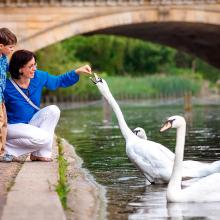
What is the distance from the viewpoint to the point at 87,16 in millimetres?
28906

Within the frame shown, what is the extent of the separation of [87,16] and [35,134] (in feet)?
63.0

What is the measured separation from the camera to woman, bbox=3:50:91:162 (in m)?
9.89

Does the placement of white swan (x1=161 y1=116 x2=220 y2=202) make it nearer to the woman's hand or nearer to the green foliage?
the woman's hand

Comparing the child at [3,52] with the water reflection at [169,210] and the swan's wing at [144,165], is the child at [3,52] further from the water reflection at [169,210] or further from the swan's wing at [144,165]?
the water reflection at [169,210]

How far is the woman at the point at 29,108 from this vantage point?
989 centimetres

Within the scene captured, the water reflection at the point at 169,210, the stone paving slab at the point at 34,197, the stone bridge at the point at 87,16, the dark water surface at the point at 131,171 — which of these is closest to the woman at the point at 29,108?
the stone paving slab at the point at 34,197

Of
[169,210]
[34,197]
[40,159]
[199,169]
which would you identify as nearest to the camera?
[34,197]

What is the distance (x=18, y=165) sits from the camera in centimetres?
1000

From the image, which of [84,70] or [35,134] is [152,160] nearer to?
[84,70]

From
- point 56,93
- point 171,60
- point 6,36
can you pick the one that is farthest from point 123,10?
point 171,60

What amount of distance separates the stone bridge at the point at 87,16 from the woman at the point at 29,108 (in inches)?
709

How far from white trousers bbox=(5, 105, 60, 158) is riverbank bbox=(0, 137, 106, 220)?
0.55 ft

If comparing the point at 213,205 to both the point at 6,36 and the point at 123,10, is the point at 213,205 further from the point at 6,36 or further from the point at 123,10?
the point at 123,10

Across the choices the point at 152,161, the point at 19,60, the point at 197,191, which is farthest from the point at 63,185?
the point at 19,60
